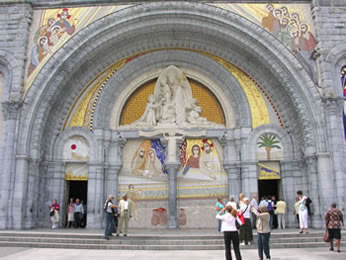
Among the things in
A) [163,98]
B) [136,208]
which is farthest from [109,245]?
[163,98]

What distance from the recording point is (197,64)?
55.2 feet

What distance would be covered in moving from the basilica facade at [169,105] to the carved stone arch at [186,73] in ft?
0.17

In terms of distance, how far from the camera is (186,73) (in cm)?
1708

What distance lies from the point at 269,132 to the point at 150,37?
7.37 m

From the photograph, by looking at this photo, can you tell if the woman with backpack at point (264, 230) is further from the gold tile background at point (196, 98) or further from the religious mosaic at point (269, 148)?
the gold tile background at point (196, 98)

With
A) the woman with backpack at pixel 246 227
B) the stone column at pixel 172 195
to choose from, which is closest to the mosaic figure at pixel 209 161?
the stone column at pixel 172 195

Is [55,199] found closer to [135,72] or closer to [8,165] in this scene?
[8,165]

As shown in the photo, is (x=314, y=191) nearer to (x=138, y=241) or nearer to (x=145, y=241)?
(x=145, y=241)

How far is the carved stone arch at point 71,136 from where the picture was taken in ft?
51.4

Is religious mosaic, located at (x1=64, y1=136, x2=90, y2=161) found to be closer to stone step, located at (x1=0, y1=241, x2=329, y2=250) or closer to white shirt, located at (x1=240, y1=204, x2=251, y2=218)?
stone step, located at (x1=0, y1=241, x2=329, y2=250)

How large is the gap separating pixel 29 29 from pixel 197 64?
8085 mm

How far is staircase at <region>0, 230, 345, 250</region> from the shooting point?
10.2 meters

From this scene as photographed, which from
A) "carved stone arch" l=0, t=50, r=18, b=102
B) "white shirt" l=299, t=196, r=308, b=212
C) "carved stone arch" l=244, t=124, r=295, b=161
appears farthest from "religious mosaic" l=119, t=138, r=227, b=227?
"carved stone arch" l=0, t=50, r=18, b=102

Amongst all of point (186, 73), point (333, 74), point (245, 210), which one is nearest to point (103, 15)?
point (186, 73)
